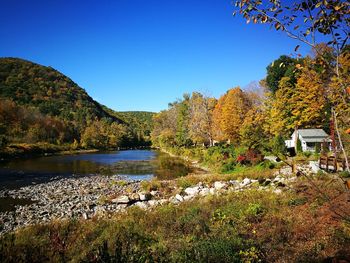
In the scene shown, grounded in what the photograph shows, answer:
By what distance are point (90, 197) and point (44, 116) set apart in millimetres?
79235

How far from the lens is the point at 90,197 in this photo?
→ 65.8ft

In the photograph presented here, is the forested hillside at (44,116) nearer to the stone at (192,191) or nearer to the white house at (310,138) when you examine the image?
the stone at (192,191)

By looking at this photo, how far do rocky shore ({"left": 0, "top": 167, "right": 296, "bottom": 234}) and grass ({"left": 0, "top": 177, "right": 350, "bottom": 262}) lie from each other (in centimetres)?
325

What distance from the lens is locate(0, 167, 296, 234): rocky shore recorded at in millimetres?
15086

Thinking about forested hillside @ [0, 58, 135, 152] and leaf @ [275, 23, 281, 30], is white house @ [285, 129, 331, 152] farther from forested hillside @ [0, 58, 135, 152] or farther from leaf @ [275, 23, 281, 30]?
forested hillside @ [0, 58, 135, 152]

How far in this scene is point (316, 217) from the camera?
31.6ft

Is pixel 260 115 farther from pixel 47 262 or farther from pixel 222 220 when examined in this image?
pixel 47 262

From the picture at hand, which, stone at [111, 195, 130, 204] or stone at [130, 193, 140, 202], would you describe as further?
stone at [130, 193, 140, 202]

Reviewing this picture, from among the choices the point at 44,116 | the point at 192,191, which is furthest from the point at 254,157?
the point at 44,116

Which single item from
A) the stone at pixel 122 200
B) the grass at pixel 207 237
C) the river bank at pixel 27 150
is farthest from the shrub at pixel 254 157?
the river bank at pixel 27 150

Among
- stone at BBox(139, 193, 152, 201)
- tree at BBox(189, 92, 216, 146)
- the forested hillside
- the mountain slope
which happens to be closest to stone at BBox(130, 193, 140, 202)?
stone at BBox(139, 193, 152, 201)

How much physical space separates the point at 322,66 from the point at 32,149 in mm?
67190

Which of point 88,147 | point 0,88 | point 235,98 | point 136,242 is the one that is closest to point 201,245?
point 136,242

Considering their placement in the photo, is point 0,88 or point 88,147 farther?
point 0,88
